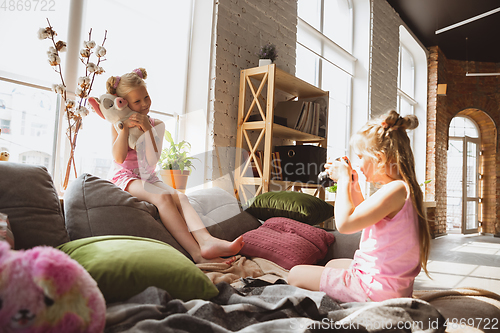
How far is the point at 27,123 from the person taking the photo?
6.72 feet

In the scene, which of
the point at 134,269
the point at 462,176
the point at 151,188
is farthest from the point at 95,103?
the point at 462,176

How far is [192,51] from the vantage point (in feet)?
9.78

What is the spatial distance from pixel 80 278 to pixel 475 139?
31.5 ft

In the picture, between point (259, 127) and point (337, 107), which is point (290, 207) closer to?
point (259, 127)

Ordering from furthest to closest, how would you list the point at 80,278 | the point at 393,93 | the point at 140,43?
the point at 393,93 → the point at 140,43 → the point at 80,278

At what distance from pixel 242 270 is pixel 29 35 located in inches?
72.7

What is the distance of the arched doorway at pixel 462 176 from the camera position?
8148mm

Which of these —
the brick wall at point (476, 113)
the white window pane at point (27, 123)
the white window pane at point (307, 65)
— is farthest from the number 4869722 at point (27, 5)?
the brick wall at point (476, 113)

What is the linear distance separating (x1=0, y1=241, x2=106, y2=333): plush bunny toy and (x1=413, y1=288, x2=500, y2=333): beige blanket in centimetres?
89

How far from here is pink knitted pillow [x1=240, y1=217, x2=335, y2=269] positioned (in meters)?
1.73

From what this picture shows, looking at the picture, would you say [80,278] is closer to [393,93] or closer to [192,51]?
[192,51]

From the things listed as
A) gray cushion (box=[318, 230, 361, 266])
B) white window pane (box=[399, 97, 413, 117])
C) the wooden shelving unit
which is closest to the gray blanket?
gray cushion (box=[318, 230, 361, 266])

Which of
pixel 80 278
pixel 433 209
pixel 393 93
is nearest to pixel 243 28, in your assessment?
pixel 80 278

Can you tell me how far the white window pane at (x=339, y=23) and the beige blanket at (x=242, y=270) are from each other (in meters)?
3.91
